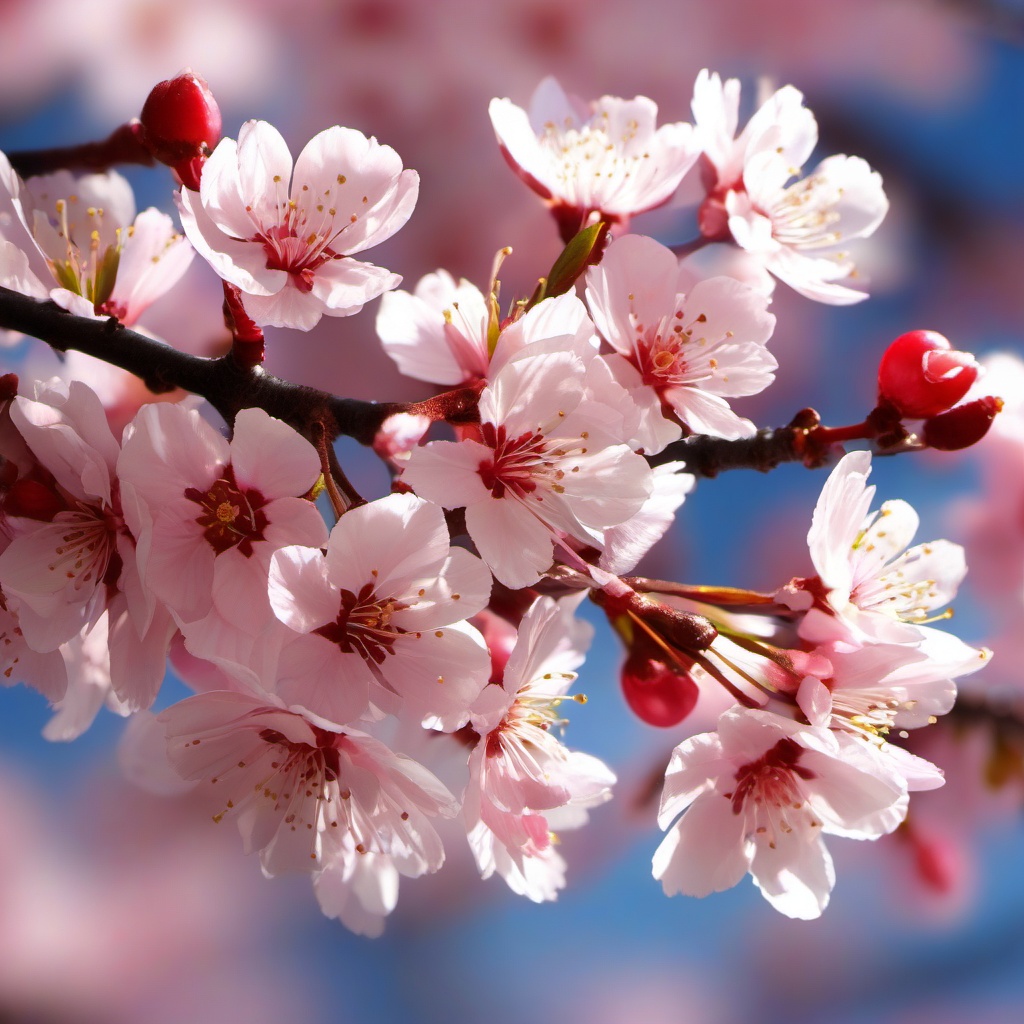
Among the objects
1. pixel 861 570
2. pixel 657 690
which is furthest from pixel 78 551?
pixel 861 570

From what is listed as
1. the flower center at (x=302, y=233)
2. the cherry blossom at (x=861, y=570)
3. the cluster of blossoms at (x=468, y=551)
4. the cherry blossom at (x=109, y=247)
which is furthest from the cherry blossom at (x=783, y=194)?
the cherry blossom at (x=109, y=247)

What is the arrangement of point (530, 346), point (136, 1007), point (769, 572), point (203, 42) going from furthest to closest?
1. point (769, 572)
2. point (136, 1007)
3. point (203, 42)
4. point (530, 346)

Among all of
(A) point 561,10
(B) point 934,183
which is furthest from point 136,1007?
(B) point 934,183

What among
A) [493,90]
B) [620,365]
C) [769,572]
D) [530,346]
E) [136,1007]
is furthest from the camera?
[769,572]

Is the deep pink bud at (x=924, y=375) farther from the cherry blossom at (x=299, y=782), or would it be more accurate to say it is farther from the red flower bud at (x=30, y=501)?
the red flower bud at (x=30, y=501)

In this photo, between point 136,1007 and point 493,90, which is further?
point 136,1007

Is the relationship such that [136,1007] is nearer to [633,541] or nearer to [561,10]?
[633,541]
